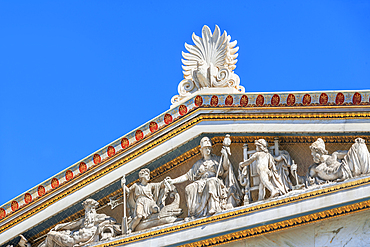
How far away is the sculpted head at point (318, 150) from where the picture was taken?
1358 cm

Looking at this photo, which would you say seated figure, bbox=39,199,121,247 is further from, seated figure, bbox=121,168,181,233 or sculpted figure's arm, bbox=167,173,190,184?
sculpted figure's arm, bbox=167,173,190,184

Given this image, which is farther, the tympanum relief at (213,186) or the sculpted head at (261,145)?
the sculpted head at (261,145)

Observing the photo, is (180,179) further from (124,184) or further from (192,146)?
(124,184)

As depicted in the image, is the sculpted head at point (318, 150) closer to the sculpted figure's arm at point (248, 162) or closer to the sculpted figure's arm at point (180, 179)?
the sculpted figure's arm at point (248, 162)

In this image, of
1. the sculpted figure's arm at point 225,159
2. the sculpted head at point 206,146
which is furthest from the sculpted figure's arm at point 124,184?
the sculpted figure's arm at point 225,159

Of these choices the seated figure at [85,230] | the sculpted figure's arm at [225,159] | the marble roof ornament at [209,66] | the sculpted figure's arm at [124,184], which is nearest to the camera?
the sculpted figure's arm at [225,159]

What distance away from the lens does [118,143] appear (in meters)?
15.0

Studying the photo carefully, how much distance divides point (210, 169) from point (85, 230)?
2.18 metres

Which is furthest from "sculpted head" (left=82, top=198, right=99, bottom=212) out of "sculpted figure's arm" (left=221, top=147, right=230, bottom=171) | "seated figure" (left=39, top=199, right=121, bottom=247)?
"sculpted figure's arm" (left=221, top=147, right=230, bottom=171)

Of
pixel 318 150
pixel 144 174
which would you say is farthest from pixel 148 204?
pixel 318 150

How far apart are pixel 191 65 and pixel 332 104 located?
2624 mm

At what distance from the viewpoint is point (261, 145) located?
Answer: 1398 cm

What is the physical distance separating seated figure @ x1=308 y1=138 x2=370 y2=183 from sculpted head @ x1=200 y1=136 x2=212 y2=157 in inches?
59.4

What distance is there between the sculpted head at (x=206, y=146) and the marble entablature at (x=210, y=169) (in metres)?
0.01
